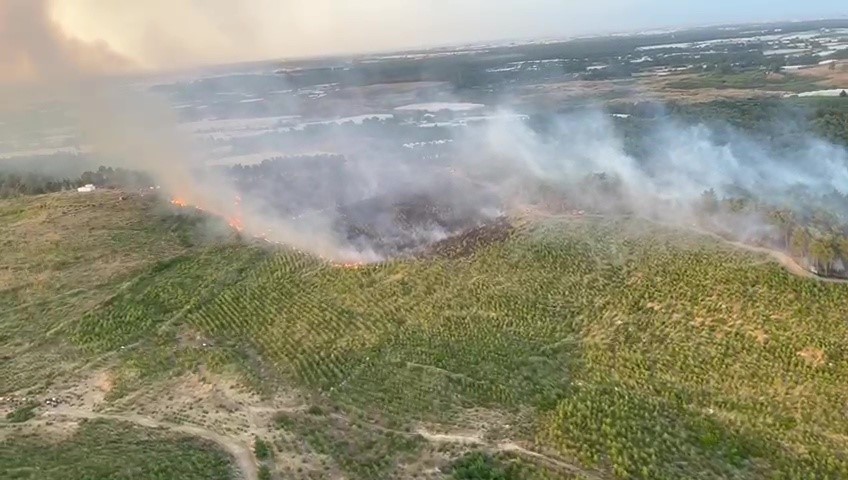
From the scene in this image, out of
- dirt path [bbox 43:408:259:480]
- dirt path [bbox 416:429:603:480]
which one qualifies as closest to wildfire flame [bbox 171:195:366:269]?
dirt path [bbox 43:408:259:480]

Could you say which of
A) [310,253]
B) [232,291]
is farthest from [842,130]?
[232,291]

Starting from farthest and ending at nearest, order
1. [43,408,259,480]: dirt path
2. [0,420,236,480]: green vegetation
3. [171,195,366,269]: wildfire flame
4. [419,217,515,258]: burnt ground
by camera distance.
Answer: [419,217,515,258]: burnt ground, [171,195,366,269]: wildfire flame, [43,408,259,480]: dirt path, [0,420,236,480]: green vegetation

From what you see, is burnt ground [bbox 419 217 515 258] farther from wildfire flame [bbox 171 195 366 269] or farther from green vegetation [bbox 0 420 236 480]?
green vegetation [bbox 0 420 236 480]

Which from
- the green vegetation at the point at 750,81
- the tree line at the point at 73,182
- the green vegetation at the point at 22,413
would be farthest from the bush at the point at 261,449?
the green vegetation at the point at 750,81

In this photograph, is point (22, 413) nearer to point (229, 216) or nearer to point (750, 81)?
point (229, 216)

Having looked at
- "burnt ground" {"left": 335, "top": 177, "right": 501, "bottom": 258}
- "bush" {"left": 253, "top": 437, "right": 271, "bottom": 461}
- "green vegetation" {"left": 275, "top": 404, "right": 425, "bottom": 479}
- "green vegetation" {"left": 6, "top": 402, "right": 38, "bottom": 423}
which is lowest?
"green vegetation" {"left": 275, "top": 404, "right": 425, "bottom": 479}

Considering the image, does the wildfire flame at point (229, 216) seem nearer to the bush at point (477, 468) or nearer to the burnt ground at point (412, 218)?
the burnt ground at point (412, 218)

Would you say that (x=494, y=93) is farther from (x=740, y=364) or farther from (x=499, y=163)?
(x=740, y=364)
